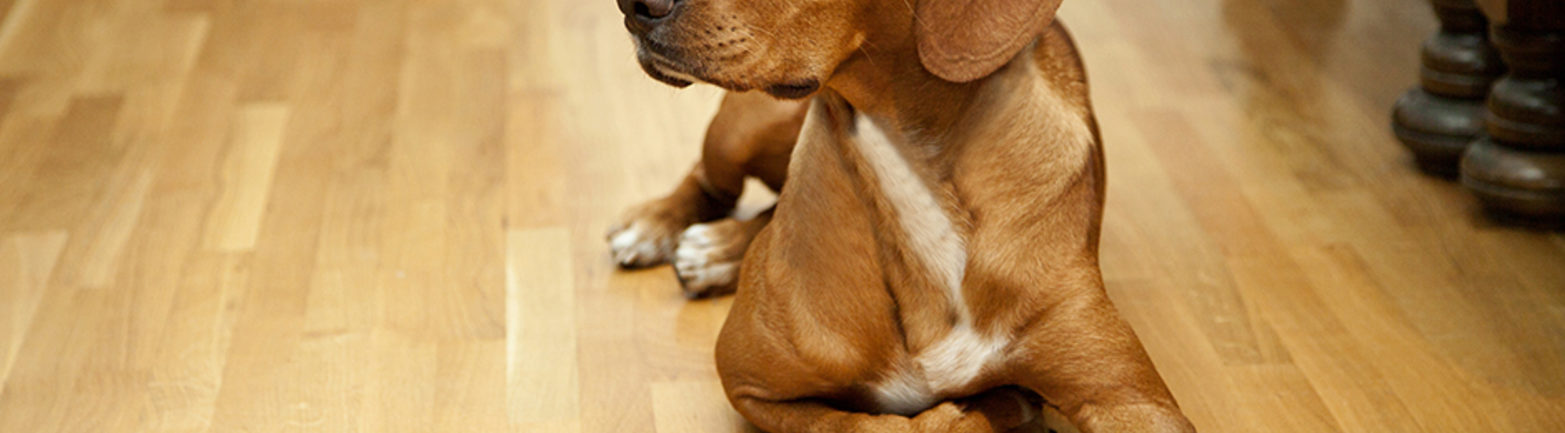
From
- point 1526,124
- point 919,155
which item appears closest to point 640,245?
point 919,155

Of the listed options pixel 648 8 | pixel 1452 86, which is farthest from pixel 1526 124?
pixel 648 8

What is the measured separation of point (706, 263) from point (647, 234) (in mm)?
175

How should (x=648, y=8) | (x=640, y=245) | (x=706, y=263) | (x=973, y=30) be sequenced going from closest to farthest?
(x=648, y=8) → (x=973, y=30) → (x=706, y=263) → (x=640, y=245)

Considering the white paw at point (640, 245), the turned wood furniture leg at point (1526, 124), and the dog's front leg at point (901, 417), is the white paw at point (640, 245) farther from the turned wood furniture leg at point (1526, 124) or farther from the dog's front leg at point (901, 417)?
the turned wood furniture leg at point (1526, 124)

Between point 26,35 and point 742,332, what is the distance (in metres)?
2.59

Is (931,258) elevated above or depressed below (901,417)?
above


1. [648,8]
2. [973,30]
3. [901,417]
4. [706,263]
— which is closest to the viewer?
[648,8]

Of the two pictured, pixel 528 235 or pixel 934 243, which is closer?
pixel 934 243

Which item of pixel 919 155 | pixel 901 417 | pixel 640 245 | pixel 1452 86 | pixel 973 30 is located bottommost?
pixel 640 245

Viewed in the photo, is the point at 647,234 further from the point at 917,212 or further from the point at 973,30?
the point at 973,30

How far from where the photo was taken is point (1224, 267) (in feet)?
7.71

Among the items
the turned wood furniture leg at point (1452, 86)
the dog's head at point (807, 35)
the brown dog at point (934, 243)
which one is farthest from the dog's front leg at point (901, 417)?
the turned wood furniture leg at point (1452, 86)

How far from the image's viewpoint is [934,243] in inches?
61.2

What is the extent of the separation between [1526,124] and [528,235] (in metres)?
1.55
